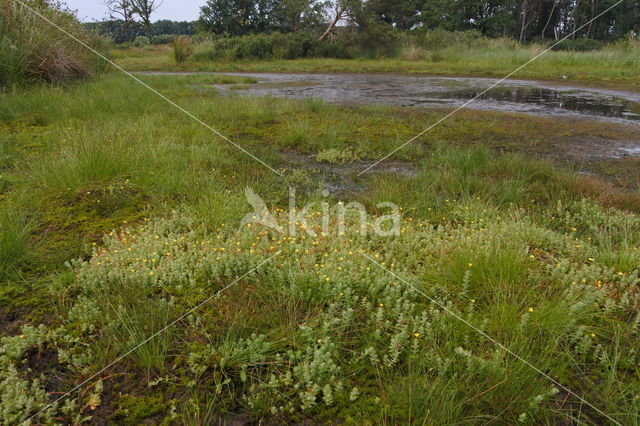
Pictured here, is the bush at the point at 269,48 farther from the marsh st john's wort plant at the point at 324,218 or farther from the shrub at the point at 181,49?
the marsh st john's wort plant at the point at 324,218

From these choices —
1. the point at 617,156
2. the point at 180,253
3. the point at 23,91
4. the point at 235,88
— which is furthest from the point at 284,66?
the point at 180,253

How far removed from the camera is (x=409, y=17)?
49.2 metres

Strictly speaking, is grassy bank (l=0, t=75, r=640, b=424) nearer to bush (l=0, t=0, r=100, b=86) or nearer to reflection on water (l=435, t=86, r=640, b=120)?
bush (l=0, t=0, r=100, b=86)

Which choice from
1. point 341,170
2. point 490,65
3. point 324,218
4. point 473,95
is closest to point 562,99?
point 473,95

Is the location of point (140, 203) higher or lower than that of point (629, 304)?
higher

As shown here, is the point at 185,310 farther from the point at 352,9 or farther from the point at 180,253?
the point at 352,9

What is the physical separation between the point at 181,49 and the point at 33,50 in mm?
13156

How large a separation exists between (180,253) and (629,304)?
115 inches

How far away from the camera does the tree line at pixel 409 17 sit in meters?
28.5

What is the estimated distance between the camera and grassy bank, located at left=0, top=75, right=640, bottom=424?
1896 millimetres

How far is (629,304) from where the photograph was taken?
2.49 m

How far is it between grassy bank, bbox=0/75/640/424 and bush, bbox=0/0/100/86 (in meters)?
4.34
